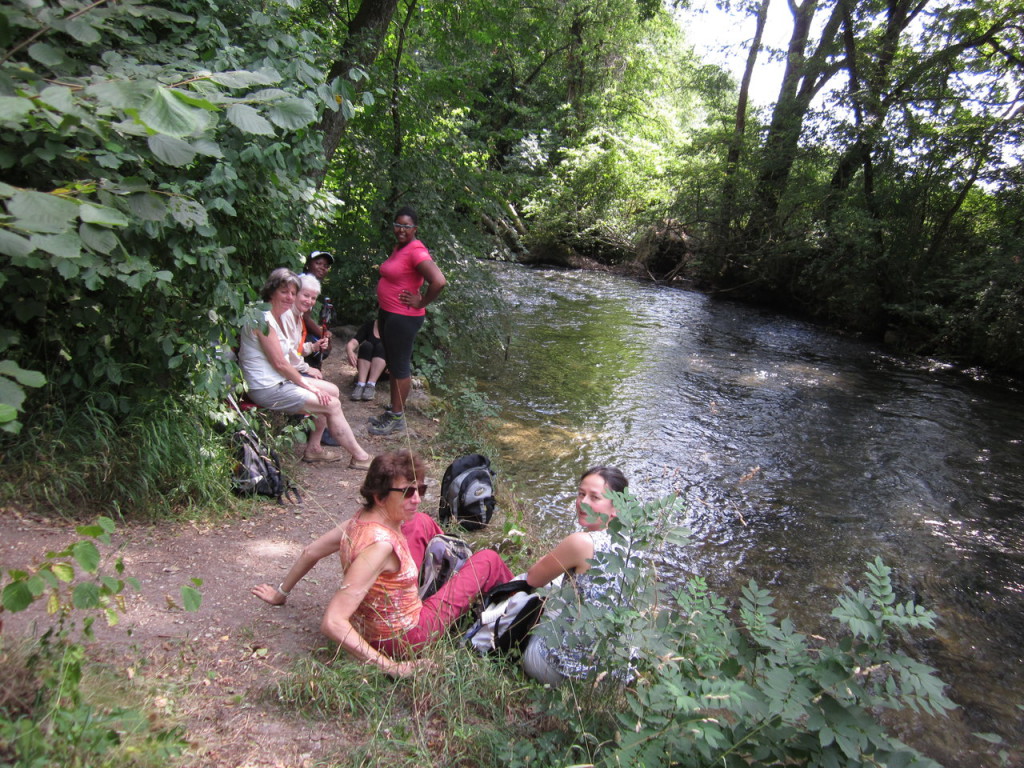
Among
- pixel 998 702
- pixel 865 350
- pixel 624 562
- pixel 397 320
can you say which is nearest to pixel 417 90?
pixel 397 320

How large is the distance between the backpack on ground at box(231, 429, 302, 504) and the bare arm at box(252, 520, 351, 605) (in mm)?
1058

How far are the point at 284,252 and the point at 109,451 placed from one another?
5.60 feet

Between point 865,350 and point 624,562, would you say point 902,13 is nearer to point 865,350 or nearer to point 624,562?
point 865,350

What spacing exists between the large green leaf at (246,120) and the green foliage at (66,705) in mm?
1025

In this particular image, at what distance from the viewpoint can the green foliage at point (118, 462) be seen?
3.51 metres

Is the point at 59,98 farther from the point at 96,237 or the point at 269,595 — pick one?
the point at 269,595

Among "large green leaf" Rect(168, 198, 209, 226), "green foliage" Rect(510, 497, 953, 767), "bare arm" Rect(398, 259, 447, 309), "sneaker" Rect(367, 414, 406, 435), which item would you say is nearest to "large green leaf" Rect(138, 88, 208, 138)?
"large green leaf" Rect(168, 198, 209, 226)

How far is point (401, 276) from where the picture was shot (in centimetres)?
580

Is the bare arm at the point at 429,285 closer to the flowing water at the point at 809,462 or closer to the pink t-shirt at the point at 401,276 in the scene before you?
the pink t-shirt at the point at 401,276

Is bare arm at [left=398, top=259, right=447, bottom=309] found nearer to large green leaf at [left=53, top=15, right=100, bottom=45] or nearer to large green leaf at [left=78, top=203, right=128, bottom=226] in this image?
large green leaf at [left=53, top=15, right=100, bottom=45]

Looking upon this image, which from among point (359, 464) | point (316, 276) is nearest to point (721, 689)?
point (359, 464)

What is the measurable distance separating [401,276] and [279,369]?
4.74ft

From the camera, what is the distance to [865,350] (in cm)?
1266

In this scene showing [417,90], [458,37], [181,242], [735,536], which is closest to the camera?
[181,242]
